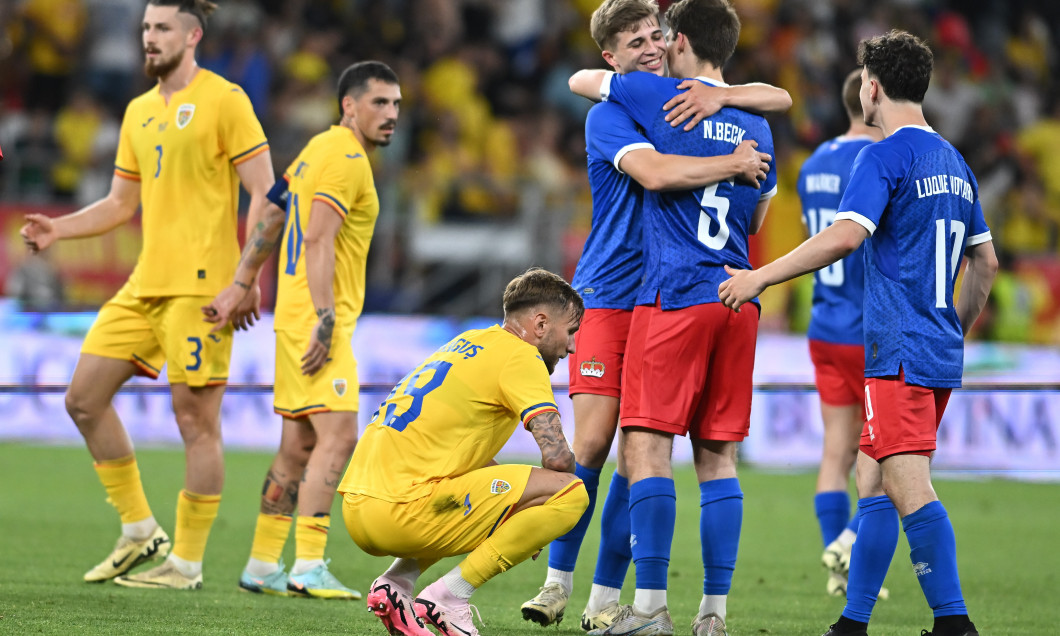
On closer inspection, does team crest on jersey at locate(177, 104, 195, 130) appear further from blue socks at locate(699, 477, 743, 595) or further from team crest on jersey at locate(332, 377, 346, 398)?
blue socks at locate(699, 477, 743, 595)

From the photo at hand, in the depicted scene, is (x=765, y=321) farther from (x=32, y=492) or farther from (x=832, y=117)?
(x=32, y=492)

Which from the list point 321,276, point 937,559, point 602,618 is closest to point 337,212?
point 321,276

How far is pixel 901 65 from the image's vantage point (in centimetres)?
451

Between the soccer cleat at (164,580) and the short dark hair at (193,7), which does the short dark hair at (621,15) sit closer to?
the short dark hair at (193,7)

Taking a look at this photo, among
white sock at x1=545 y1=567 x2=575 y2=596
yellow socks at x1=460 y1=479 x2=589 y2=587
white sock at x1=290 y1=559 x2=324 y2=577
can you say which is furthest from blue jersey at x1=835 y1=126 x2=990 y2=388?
white sock at x1=290 y1=559 x2=324 y2=577

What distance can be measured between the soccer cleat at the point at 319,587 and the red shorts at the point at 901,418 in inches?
94.8

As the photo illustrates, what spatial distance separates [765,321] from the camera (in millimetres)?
13641

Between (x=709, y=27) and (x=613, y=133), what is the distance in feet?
1.79

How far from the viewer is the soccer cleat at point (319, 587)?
5.60 meters

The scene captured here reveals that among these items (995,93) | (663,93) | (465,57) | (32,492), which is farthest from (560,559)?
(995,93)

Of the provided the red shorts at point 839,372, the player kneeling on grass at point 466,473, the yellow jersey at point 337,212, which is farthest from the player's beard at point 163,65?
the red shorts at point 839,372

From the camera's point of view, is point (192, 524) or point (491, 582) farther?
point (491, 582)

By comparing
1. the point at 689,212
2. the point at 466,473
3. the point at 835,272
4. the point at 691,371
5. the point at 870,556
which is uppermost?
the point at 689,212

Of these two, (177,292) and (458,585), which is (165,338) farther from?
(458,585)
